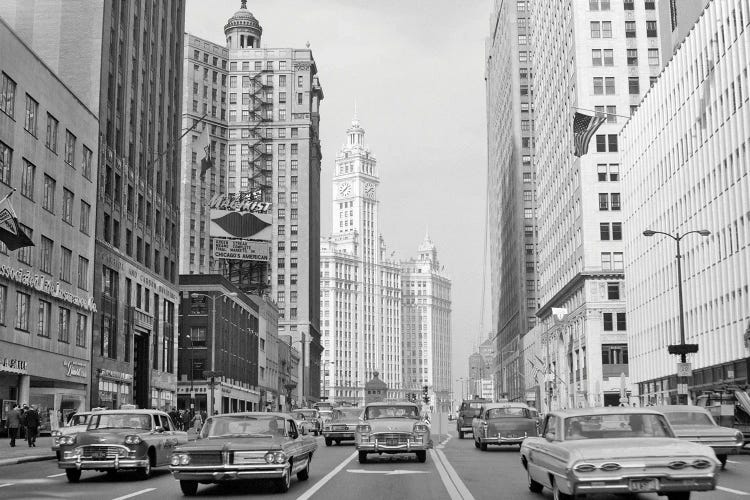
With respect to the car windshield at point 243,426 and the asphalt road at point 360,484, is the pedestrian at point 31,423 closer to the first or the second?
the asphalt road at point 360,484

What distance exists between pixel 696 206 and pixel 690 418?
44029mm

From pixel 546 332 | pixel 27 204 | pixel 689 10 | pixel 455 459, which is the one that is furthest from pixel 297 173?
pixel 455 459

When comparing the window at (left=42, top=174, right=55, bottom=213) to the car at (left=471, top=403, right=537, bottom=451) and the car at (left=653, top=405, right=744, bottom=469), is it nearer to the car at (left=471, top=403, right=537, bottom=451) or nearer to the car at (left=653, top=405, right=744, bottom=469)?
the car at (left=471, top=403, right=537, bottom=451)

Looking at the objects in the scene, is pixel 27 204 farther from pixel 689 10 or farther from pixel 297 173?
pixel 297 173

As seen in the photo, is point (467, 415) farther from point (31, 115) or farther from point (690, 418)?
point (31, 115)

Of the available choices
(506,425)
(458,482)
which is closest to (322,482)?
(458,482)

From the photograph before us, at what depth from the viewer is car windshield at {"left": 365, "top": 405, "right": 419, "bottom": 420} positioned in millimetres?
26494

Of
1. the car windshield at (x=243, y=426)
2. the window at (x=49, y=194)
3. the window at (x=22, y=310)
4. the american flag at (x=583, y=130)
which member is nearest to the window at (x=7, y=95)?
the window at (x=49, y=194)

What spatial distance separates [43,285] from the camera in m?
48.7

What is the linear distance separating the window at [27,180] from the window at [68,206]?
470 centimetres

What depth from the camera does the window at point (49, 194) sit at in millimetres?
50281

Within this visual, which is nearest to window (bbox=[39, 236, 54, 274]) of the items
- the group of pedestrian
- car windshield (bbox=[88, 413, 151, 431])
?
the group of pedestrian

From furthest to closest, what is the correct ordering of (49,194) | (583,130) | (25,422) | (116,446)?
(583,130) < (49,194) < (25,422) < (116,446)

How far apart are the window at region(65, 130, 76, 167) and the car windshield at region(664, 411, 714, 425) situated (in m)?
41.1
